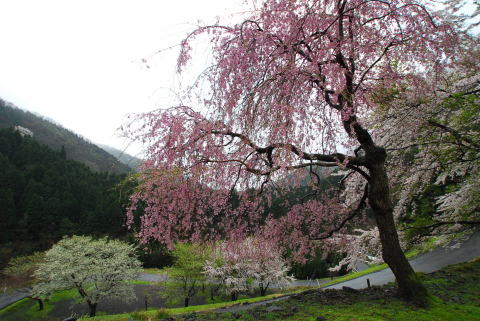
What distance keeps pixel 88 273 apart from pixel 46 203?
35110mm

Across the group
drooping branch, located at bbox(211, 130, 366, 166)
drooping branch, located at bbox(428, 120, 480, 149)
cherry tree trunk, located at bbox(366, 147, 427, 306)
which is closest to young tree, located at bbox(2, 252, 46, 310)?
drooping branch, located at bbox(211, 130, 366, 166)

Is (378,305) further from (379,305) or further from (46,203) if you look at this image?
(46,203)

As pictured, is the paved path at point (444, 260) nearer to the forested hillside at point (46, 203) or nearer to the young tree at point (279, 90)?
the young tree at point (279, 90)

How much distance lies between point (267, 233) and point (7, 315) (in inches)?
1247

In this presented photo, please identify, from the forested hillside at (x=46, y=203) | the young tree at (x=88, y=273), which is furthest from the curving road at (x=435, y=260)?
the forested hillside at (x=46, y=203)

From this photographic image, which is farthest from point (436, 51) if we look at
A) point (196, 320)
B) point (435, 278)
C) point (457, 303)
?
point (196, 320)

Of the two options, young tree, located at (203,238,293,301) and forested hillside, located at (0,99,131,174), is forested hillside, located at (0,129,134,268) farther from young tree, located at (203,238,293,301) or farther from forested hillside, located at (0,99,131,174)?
forested hillside, located at (0,99,131,174)

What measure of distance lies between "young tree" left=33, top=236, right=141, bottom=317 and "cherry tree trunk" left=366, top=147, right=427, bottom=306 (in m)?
24.0

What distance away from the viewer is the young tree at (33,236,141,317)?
875 inches

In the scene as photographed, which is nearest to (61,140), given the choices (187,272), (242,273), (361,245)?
(187,272)

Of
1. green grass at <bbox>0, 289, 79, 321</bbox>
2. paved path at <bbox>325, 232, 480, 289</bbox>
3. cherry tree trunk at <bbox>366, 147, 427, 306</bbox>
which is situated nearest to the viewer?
cherry tree trunk at <bbox>366, 147, 427, 306</bbox>

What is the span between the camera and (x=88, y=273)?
22203 mm

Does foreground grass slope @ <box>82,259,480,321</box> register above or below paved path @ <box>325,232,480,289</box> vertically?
above

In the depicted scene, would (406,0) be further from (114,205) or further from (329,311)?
(114,205)
